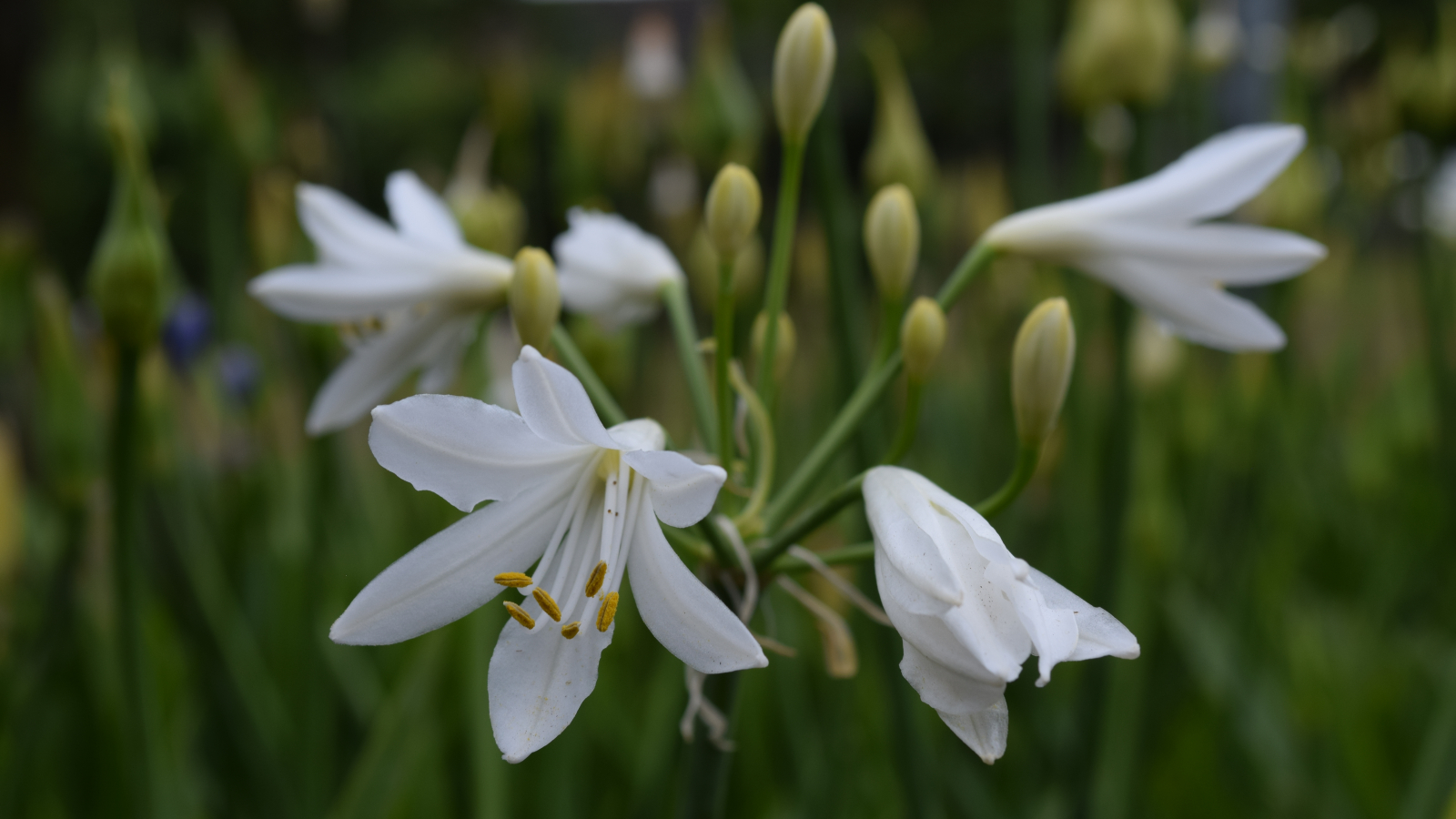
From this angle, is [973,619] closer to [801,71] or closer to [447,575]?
[447,575]

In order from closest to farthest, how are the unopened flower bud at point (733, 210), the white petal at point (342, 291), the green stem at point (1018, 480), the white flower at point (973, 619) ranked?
the white flower at point (973, 619)
the green stem at point (1018, 480)
the unopened flower bud at point (733, 210)
the white petal at point (342, 291)

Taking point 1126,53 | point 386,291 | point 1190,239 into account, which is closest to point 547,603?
point 386,291

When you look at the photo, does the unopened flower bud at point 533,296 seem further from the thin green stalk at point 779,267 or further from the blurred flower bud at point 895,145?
the blurred flower bud at point 895,145

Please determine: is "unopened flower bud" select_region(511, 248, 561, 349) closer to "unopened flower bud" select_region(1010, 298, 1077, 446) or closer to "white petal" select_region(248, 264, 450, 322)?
"white petal" select_region(248, 264, 450, 322)

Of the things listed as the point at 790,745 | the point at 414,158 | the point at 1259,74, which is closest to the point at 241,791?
the point at 790,745

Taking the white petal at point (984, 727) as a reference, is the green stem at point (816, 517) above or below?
above

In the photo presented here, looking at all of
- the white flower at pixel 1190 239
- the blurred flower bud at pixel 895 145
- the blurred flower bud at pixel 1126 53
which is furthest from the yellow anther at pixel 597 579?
the blurred flower bud at pixel 895 145

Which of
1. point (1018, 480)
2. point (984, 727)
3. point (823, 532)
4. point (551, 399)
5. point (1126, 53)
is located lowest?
point (823, 532)
